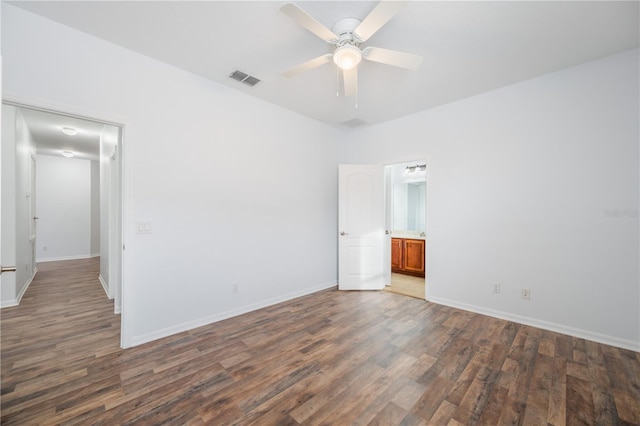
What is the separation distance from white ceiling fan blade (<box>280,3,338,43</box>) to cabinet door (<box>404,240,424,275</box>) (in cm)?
424

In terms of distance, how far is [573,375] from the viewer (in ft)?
7.21

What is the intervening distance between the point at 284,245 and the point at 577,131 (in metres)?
3.75

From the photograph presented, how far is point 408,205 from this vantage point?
259 inches

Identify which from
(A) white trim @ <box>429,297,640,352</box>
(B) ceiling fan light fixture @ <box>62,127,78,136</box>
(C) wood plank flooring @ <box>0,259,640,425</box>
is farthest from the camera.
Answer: (B) ceiling fan light fixture @ <box>62,127,78,136</box>

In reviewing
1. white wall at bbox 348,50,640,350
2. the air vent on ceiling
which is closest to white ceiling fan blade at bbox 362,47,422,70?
white wall at bbox 348,50,640,350

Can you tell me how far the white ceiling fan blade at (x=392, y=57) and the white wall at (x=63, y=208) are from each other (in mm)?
8730

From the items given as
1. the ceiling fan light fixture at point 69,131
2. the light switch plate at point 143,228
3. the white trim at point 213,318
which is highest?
the ceiling fan light fixture at point 69,131

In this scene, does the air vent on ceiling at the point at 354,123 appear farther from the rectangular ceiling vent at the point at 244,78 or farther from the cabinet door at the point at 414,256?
the cabinet door at the point at 414,256

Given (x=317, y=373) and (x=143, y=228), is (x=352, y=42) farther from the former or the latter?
(x=317, y=373)

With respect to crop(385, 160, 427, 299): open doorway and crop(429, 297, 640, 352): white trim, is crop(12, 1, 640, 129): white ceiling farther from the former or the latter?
crop(429, 297, 640, 352): white trim

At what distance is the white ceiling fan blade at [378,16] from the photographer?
1675 millimetres

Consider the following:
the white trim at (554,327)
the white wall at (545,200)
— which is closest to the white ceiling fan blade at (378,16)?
the white wall at (545,200)

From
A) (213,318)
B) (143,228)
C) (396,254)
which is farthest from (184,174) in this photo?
(396,254)

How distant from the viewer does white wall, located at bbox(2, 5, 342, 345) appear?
233cm
